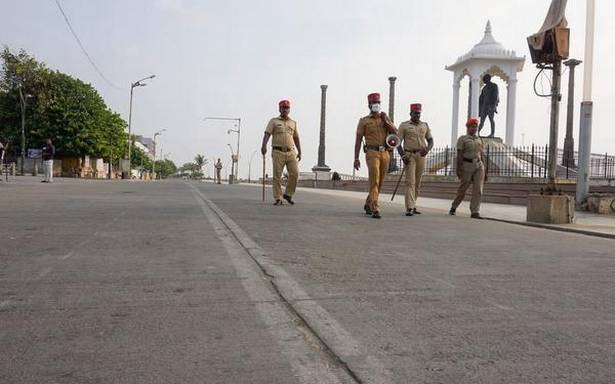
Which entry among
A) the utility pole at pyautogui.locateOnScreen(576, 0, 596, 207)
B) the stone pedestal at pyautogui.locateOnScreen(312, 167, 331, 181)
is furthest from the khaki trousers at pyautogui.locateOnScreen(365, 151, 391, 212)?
the stone pedestal at pyautogui.locateOnScreen(312, 167, 331, 181)

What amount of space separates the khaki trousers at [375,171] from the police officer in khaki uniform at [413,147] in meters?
0.48

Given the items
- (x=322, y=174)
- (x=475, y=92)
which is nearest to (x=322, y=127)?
(x=322, y=174)

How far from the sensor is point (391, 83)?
4250 cm

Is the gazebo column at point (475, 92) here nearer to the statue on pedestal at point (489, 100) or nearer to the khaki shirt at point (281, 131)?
the statue on pedestal at point (489, 100)

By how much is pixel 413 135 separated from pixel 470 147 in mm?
1307

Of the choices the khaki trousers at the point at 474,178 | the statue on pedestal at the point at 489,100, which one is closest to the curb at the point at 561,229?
the khaki trousers at the point at 474,178

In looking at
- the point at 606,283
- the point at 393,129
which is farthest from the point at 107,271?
the point at 393,129

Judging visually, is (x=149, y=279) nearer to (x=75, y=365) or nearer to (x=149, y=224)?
(x=75, y=365)

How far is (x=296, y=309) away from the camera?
3418 millimetres

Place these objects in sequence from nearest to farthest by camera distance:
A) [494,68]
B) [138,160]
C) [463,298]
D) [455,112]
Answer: [463,298] → [494,68] → [455,112] → [138,160]

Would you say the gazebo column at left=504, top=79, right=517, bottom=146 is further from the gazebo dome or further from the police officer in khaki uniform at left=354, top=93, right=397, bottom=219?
the police officer in khaki uniform at left=354, top=93, right=397, bottom=219

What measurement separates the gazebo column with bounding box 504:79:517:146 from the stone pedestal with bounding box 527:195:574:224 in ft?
76.1

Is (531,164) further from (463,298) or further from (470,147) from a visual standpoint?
(463,298)

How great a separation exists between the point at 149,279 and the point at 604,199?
1125cm
